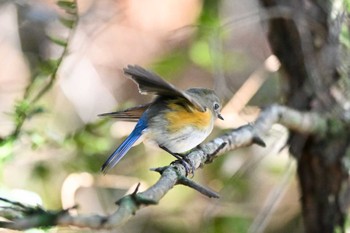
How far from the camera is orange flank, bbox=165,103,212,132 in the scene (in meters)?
2.80

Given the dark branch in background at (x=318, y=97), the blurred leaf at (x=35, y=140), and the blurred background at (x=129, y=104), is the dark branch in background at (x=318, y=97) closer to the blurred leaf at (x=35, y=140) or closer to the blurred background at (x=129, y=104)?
the blurred background at (x=129, y=104)

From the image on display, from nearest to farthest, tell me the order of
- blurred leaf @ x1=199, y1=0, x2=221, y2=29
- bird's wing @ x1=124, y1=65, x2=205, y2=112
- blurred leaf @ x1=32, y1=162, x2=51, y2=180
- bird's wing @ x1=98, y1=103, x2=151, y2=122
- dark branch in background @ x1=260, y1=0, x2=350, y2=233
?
1. bird's wing @ x1=124, y1=65, x2=205, y2=112
2. bird's wing @ x1=98, y1=103, x2=151, y2=122
3. dark branch in background @ x1=260, y1=0, x2=350, y2=233
4. blurred leaf @ x1=32, y1=162, x2=51, y2=180
5. blurred leaf @ x1=199, y1=0, x2=221, y2=29

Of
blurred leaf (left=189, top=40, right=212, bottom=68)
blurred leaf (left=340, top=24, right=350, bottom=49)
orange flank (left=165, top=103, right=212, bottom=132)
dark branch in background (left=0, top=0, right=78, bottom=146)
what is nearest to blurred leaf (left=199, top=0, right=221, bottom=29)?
blurred leaf (left=189, top=40, right=212, bottom=68)

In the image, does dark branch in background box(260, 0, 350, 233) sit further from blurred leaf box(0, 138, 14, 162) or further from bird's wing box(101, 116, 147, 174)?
blurred leaf box(0, 138, 14, 162)

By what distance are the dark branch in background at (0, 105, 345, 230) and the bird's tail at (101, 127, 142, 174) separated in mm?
262

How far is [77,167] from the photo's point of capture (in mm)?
3443

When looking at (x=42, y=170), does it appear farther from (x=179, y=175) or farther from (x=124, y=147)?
(x=179, y=175)

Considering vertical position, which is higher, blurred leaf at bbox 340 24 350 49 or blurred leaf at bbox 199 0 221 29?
blurred leaf at bbox 199 0 221 29

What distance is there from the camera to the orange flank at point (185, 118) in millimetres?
2803

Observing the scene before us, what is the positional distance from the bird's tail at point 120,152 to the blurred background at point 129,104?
0.99 feet

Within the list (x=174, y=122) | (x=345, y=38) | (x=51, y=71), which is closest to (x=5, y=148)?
(x=51, y=71)

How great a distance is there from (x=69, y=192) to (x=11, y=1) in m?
0.97

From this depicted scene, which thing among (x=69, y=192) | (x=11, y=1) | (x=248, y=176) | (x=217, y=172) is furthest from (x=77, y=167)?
(x=248, y=176)

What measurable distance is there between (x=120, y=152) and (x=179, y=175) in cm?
72
